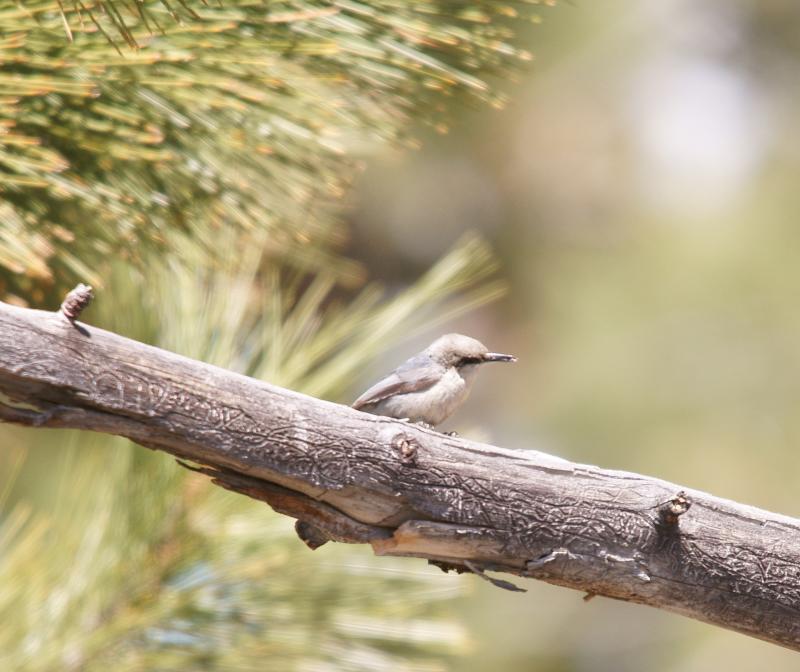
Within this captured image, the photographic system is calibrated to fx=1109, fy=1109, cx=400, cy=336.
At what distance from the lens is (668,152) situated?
7.02 m

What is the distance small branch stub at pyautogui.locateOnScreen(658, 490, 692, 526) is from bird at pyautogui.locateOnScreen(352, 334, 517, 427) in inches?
30.1

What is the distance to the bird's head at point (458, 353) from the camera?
88.2 inches

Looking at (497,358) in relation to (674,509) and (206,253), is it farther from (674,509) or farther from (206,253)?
(674,509)

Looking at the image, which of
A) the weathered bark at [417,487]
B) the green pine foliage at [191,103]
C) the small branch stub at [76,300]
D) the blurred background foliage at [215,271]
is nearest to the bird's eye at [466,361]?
the blurred background foliage at [215,271]

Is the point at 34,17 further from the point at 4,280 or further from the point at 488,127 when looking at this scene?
the point at 488,127

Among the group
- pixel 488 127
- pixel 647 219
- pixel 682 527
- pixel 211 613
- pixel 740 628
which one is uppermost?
pixel 682 527

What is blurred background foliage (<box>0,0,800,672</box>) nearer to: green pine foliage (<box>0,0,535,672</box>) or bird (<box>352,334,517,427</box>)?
green pine foliage (<box>0,0,535,672</box>)

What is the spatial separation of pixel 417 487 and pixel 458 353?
900 millimetres

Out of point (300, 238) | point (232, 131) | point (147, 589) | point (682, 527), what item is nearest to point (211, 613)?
point (147, 589)

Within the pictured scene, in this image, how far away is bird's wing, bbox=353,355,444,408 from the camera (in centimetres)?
217

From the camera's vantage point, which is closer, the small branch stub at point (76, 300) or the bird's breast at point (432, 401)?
the small branch stub at point (76, 300)

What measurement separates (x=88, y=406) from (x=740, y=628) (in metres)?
0.89

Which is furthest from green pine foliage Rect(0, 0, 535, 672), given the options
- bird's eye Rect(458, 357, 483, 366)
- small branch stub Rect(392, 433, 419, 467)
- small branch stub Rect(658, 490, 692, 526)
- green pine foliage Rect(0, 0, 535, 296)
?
small branch stub Rect(658, 490, 692, 526)

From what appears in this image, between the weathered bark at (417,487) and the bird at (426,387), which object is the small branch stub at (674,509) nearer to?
the weathered bark at (417,487)
